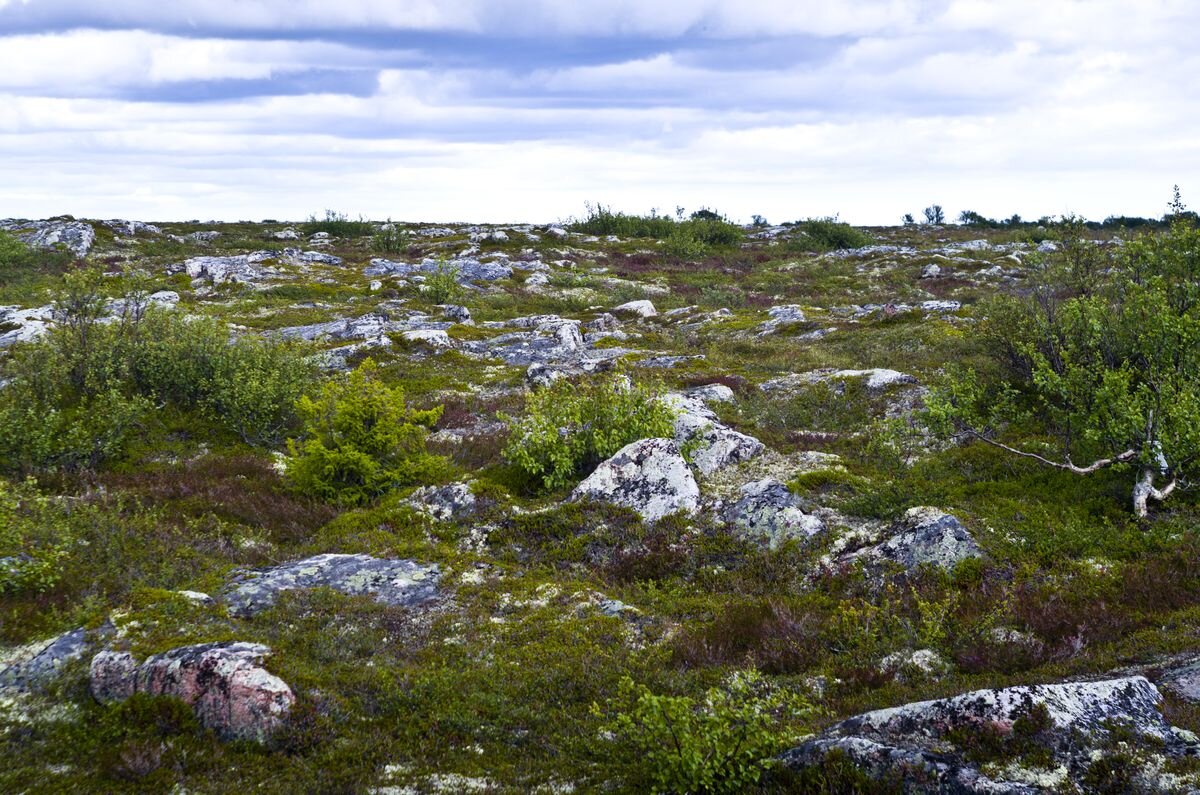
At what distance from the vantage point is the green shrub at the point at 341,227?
9094cm

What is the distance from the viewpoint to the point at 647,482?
13.2 m

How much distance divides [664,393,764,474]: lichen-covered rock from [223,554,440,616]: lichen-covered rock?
244 inches

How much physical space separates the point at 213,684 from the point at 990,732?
289 inches

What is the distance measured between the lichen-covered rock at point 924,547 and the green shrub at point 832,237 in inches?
3034

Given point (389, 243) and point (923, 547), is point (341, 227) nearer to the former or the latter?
point (389, 243)

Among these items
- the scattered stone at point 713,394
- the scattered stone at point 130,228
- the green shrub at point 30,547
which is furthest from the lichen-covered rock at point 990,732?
the scattered stone at point 130,228

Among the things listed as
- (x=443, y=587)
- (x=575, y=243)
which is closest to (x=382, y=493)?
(x=443, y=587)

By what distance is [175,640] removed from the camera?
307 inches

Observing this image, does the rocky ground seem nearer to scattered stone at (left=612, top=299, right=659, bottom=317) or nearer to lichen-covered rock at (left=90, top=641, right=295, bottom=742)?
lichen-covered rock at (left=90, top=641, right=295, bottom=742)

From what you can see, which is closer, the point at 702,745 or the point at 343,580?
the point at 702,745

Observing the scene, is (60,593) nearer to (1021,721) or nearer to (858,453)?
(1021,721)

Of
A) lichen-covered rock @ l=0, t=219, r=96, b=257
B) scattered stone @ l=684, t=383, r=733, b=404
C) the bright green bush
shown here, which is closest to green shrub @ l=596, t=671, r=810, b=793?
the bright green bush

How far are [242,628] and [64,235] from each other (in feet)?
260

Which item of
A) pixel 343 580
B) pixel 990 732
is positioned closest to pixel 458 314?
pixel 343 580
